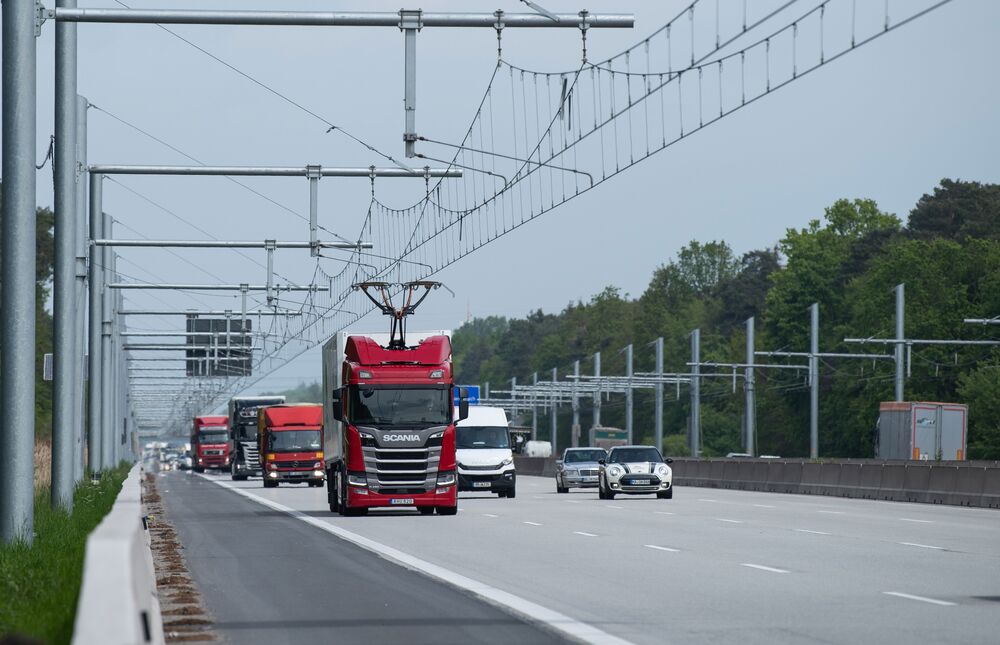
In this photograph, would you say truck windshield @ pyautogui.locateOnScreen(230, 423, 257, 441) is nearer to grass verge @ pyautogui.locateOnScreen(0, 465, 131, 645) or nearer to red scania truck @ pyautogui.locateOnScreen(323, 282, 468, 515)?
red scania truck @ pyautogui.locateOnScreen(323, 282, 468, 515)

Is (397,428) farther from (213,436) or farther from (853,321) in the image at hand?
(853,321)

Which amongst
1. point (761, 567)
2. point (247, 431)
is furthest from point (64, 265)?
point (247, 431)

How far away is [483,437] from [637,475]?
5113mm

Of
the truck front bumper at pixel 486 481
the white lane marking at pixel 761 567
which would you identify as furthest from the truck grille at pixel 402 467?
the white lane marking at pixel 761 567

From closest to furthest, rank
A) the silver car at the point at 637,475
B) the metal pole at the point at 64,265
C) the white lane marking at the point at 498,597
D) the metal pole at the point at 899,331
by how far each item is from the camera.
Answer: the white lane marking at the point at 498,597 → the metal pole at the point at 64,265 → the silver car at the point at 637,475 → the metal pole at the point at 899,331

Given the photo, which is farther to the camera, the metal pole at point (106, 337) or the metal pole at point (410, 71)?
the metal pole at point (106, 337)

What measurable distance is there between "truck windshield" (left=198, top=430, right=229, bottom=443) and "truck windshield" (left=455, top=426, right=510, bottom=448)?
60.6 meters

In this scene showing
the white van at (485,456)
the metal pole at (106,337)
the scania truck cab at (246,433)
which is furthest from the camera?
the scania truck cab at (246,433)

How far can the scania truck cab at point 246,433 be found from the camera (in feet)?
270

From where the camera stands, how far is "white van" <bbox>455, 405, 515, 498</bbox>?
4944 cm

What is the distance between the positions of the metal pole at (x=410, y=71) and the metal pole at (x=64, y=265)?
5.95 m

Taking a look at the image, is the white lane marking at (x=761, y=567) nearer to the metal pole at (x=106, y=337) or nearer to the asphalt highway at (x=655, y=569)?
the asphalt highway at (x=655, y=569)

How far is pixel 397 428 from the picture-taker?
3656 centimetres

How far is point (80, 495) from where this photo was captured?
33375 mm
